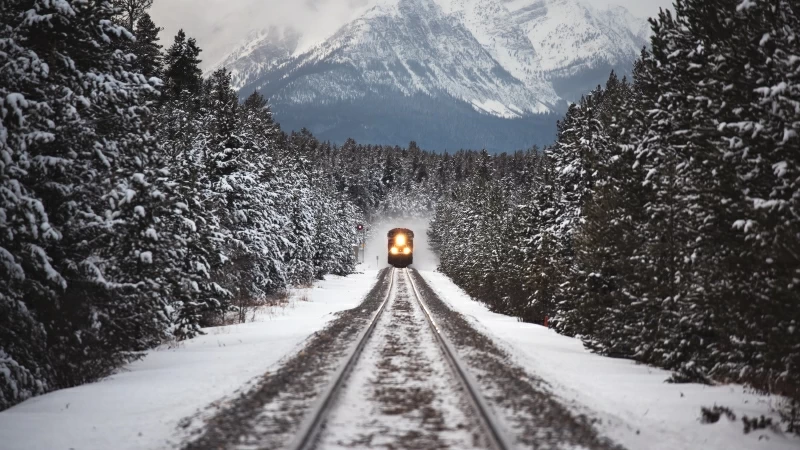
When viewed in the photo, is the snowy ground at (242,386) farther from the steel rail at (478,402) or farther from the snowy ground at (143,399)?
the steel rail at (478,402)

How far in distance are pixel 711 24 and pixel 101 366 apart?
536 inches

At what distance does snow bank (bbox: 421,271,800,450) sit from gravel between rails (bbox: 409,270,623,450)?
284mm

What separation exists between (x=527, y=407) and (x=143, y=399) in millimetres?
5678

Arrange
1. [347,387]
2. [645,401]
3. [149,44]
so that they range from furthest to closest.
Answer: [149,44], [645,401], [347,387]

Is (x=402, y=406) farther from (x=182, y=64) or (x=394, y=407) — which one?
(x=182, y=64)

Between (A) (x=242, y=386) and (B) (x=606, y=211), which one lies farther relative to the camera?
(B) (x=606, y=211)

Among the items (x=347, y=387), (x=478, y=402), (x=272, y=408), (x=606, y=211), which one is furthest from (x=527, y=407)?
(x=606, y=211)

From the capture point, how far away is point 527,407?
7.36m

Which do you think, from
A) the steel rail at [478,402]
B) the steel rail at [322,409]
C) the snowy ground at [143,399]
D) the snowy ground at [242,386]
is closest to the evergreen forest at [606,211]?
the snowy ground at [242,386]

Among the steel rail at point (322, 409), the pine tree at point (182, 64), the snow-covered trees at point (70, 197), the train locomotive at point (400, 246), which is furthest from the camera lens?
the train locomotive at point (400, 246)

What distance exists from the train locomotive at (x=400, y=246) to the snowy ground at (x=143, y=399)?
153ft

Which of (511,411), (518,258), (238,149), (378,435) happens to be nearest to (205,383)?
(378,435)

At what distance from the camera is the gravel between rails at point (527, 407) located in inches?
238

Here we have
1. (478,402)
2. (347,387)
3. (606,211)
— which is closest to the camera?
(478,402)
